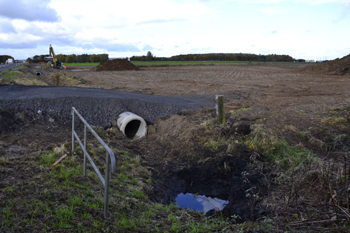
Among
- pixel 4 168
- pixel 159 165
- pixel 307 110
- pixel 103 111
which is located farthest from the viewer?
pixel 307 110

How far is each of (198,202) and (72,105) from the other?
6416 mm

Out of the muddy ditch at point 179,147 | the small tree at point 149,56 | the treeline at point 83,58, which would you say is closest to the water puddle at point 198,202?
the muddy ditch at point 179,147

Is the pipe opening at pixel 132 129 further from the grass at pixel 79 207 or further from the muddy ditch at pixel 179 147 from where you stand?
the grass at pixel 79 207

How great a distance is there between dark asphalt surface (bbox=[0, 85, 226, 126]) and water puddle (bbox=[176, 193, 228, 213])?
4.67 metres

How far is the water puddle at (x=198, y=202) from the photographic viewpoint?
18.5 feet

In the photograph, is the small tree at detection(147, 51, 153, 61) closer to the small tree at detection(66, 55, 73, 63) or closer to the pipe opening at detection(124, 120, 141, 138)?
the small tree at detection(66, 55, 73, 63)

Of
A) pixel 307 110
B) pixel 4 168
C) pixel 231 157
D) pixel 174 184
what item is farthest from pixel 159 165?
pixel 307 110

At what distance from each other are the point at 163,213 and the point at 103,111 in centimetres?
648

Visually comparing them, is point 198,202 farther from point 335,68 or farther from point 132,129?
point 335,68

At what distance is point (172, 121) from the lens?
976cm

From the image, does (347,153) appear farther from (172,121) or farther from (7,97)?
(7,97)

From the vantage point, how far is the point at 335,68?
31.6 meters

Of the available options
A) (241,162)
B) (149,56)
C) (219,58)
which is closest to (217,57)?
(219,58)

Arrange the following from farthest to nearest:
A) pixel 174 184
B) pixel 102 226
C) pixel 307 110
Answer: pixel 307 110, pixel 174 184, pixel 102 226
